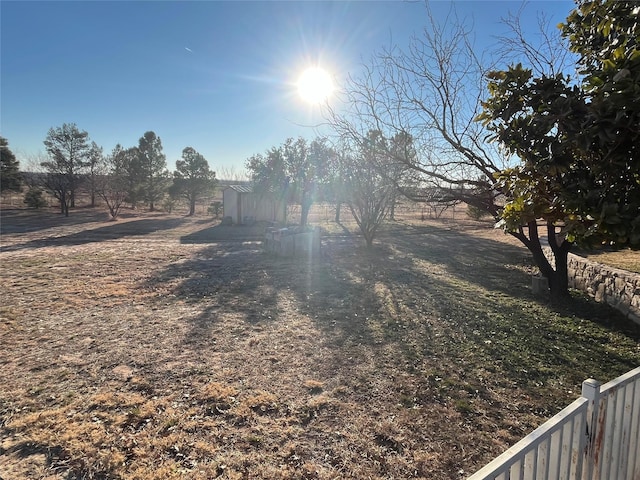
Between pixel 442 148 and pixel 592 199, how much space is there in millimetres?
4420

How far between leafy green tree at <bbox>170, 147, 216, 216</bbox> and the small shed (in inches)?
249

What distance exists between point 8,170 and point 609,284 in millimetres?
35867

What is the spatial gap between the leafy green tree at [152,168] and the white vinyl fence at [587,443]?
30445mm

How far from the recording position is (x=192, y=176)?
85.9 ft

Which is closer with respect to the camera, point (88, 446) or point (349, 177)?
point (88, 446)

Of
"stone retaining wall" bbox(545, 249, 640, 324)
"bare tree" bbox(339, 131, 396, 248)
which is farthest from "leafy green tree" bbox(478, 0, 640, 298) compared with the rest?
"bare tree" bbox(339, 131, 396, 248)

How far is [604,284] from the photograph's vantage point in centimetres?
535

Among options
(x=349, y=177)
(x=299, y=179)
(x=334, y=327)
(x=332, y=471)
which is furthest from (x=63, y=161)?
(x=332, y=471)

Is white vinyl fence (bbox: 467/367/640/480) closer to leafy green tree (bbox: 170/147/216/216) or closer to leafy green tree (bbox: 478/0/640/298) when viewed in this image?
leafy green tree (bbox: 478/0/640/298)

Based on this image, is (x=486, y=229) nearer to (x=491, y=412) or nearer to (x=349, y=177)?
(x=349, y=177)

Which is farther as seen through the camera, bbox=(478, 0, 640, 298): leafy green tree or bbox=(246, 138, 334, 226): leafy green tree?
bbox=(246, 138, 334, 226): leafy green tree

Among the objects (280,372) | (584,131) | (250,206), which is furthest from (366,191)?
(250,206)

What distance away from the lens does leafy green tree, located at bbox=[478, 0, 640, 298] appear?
1.50 meters

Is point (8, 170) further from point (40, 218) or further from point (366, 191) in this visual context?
point (366, 191)
